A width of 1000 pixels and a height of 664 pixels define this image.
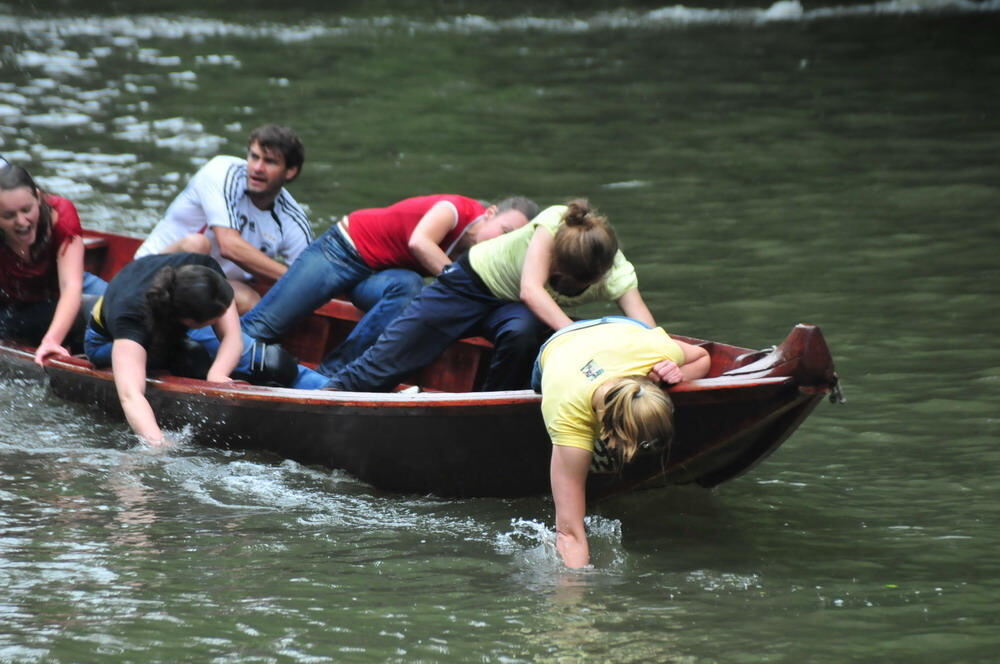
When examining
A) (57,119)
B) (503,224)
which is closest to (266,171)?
(503,224)

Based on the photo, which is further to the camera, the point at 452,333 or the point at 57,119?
the point at 57,119

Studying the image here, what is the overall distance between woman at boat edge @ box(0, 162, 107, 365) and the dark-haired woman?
380 mm

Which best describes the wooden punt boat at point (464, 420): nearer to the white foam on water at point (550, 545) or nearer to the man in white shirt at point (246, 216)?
the white foam on water at point (550, 545)

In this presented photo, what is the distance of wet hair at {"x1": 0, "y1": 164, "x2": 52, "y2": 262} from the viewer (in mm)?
7078

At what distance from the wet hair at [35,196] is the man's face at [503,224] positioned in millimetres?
2235

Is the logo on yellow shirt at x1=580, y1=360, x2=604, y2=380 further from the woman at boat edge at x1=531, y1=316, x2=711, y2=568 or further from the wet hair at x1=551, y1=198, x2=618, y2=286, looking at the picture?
the wet hair at x1=551, y1=198, x2=618, y2=286

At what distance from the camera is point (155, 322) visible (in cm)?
673

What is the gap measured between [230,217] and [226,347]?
1074 millimetres

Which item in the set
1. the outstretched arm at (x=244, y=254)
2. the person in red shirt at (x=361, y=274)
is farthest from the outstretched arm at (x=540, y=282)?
the outstretched arm at (x=244, y=254)

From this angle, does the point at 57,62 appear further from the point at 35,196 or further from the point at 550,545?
the point at 550,545

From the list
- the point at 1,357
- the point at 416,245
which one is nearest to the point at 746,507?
the point at 416,245

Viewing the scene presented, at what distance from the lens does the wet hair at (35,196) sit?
7078 millimetres

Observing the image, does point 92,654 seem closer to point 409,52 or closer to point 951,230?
point 951,230

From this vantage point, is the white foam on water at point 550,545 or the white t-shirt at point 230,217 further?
the white t-shirt at point 230,217
